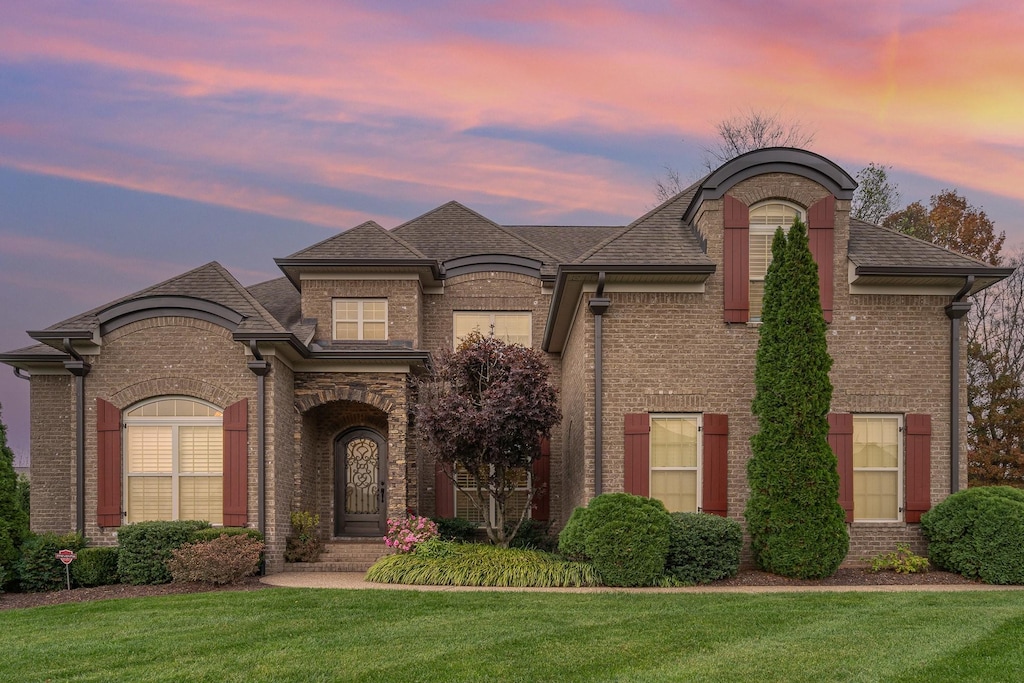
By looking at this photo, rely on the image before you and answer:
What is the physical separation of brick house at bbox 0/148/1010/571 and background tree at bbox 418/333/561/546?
2.62 ft

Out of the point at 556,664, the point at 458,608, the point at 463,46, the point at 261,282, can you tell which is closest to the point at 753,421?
the point at 458,608

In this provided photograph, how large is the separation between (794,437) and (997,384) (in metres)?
16.6

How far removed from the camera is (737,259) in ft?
42.5

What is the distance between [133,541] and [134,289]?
16.4 ft

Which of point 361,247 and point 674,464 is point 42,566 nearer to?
point 361,247

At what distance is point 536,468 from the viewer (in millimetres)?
17609

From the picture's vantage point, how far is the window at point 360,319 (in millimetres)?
17141

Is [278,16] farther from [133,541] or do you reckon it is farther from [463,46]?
[133,541]

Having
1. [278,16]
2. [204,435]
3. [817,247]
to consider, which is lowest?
[204,435]

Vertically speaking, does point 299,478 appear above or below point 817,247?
below

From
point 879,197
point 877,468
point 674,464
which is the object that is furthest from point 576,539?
point 879,197

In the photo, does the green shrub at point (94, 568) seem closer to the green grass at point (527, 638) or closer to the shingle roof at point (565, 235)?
the green grass at point (527, 638)

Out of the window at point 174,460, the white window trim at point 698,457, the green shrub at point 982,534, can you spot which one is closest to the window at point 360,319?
the window at point 174,460

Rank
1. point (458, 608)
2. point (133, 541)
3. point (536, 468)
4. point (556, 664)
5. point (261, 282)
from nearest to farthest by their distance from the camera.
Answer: point (556, 664), point (458, 608), point (133, 541), point (536, 468), point (261, 282)
